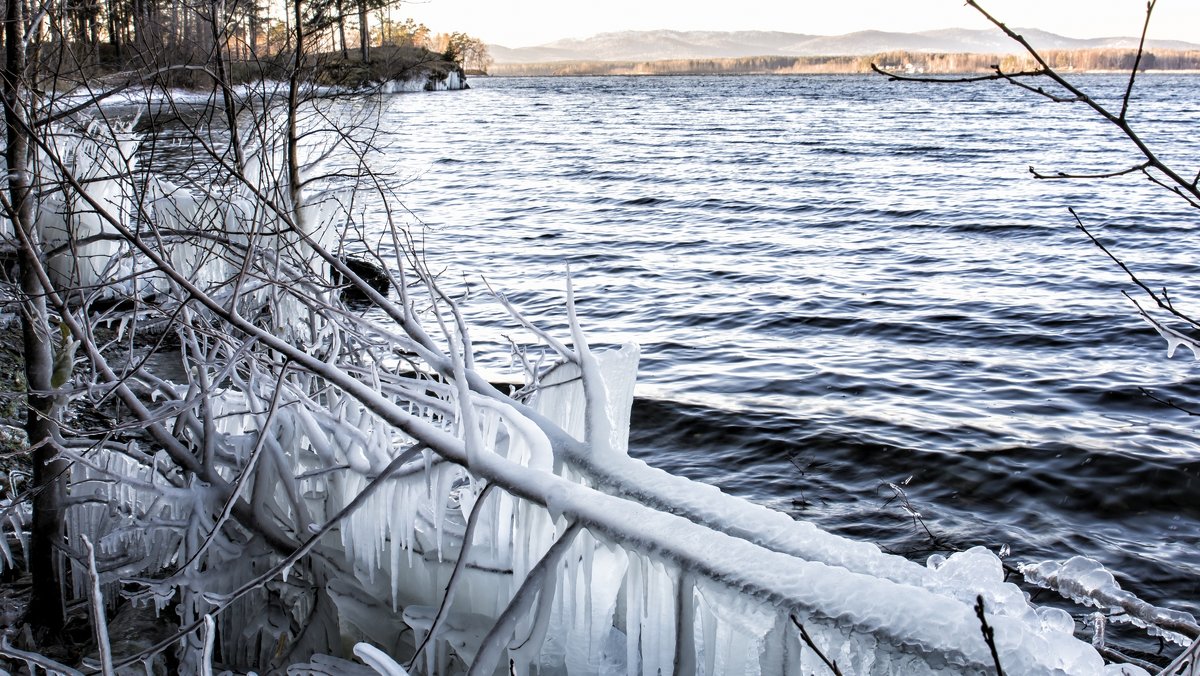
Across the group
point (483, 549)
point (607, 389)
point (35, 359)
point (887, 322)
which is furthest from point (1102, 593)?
point (887, 322)

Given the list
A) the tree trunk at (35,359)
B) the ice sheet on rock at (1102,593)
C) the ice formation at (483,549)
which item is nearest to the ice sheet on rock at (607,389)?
the ice formation at (483,549)

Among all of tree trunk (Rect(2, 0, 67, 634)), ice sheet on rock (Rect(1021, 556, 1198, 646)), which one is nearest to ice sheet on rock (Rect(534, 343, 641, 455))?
tree trunk (Rect(2, 0, 67, 634))

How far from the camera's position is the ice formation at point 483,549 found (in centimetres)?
268

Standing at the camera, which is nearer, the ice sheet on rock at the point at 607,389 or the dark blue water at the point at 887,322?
the ice sheet on rock at the point at 607,389

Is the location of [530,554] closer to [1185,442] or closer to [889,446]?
[889,446]

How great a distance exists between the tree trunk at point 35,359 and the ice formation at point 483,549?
0.18m

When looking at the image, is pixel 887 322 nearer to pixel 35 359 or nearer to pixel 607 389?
pixel 607 389

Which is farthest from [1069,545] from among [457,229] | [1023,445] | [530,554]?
[457,229]

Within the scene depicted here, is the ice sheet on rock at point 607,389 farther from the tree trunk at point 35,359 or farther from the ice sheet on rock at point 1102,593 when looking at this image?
the ice sheet on rock at point 1102,593

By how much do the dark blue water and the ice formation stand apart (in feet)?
6.42

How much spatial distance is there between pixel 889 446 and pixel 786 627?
6.51m

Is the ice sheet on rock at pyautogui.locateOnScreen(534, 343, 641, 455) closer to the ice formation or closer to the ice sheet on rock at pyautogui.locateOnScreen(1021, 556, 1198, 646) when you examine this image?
Result: the ice formation

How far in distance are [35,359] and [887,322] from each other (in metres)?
10.8

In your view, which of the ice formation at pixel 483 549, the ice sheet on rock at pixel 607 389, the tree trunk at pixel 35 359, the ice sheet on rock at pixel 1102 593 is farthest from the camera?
the ice sheet on rock at pixel 1102 593
